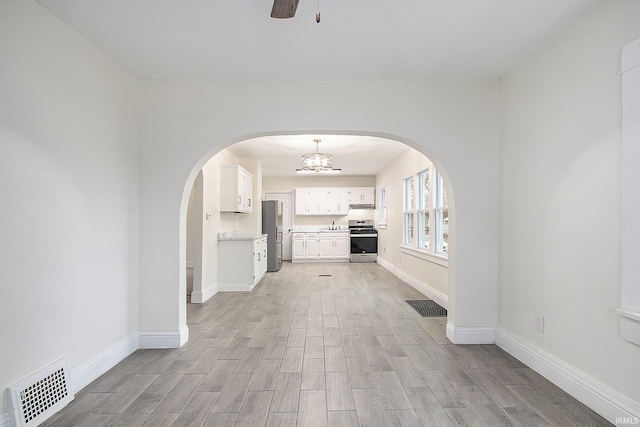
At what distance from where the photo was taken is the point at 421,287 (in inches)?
224

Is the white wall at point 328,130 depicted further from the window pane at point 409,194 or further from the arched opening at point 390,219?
the window pane at point 409,194

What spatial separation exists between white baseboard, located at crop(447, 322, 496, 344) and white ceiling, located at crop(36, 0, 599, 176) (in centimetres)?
234

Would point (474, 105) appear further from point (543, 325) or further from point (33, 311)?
point (33, 311)

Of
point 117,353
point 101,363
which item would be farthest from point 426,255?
point 101,363

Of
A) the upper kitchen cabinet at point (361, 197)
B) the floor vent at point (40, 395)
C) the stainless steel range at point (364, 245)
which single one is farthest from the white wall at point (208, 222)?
the upper kitchen cabinet at point (361, 197)

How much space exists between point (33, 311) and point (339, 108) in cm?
274

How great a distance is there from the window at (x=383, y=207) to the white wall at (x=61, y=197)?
6.82m

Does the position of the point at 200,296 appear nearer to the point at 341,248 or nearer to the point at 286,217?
the point at 341,248

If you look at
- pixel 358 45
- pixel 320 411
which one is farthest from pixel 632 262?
pixel 358 45

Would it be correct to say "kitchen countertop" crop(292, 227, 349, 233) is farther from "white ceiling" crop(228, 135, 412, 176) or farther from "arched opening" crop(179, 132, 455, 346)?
"white ceiling" crop(228, 135, 412, 176)

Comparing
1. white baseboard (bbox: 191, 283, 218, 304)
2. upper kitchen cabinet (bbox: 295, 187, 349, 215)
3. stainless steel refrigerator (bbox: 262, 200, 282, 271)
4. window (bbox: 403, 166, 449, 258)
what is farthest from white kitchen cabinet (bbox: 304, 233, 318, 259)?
white baseboard (bbox: 191, 283, 218, 304)

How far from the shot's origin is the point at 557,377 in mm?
2469

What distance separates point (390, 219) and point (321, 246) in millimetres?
2396

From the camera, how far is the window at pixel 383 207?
29.9 ft
